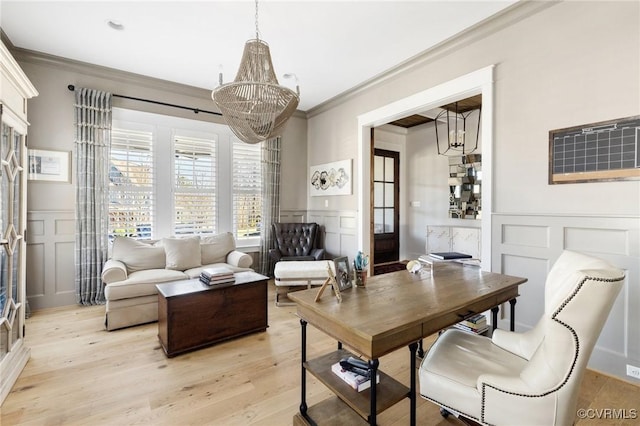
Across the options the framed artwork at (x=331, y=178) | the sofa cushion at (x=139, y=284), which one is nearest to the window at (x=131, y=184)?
the sofa cushion at (x=139, y=284)

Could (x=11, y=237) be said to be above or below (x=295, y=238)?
above

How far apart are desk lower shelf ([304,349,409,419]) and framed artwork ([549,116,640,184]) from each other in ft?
6.90

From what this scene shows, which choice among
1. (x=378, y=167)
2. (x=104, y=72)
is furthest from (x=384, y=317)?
(x=378, y=167)

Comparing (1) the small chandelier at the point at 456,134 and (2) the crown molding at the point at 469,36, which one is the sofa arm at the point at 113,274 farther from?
(1) the small chandelier at the point at 456,134

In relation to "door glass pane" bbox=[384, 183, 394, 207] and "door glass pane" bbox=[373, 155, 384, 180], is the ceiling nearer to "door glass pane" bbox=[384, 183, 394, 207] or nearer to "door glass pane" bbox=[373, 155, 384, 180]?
"door glass pane" bbox=[373, 155, 384, 180]

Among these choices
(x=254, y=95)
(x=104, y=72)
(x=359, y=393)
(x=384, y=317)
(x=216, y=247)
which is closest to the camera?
(x=384, y=317)

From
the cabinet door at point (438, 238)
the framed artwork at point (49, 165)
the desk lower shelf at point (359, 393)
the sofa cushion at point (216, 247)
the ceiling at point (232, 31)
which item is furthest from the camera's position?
the cabinet door at point (438, 238)

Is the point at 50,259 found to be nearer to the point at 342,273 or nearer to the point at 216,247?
the point at 216,247

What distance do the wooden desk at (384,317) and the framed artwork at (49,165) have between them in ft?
11.9

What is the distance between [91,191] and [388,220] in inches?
202

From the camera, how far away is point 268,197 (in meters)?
5.10

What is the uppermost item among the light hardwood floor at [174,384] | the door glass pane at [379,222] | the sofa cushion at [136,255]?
the door glass pane at [379,222]

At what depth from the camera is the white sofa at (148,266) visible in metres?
3.05

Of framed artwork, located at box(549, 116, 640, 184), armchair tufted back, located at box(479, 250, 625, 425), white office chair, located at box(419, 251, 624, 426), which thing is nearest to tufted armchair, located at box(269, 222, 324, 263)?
framed artwork, located at box(549, 116, 640, 184)
